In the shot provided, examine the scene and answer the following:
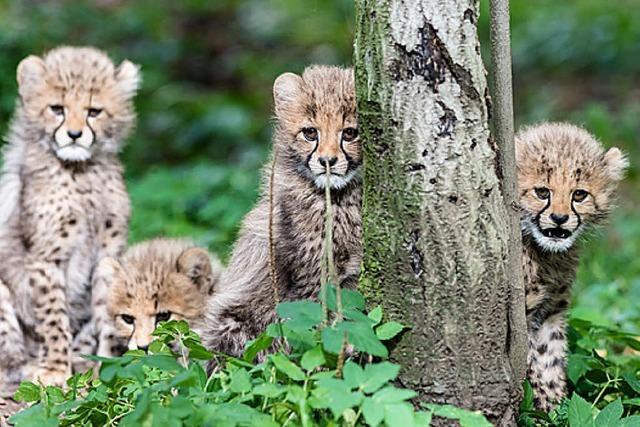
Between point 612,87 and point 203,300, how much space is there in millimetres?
7699

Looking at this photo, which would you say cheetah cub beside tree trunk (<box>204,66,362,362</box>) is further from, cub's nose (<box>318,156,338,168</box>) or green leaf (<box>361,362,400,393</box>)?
green leaf (<box>361,362,400,393</box>)

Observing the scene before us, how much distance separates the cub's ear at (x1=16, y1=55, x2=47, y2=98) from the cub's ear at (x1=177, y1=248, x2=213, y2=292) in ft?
3.91

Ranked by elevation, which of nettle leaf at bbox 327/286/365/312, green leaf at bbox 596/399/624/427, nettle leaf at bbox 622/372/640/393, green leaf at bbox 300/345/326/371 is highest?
nettle leaf at bbox 327/286/365/312

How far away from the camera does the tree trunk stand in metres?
3.40

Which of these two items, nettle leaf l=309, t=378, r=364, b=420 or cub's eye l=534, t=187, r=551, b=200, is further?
cub's eye l=534, t=187, r=551, b=200

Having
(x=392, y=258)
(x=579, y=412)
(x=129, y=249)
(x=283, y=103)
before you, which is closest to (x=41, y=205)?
(x=129, y=249)

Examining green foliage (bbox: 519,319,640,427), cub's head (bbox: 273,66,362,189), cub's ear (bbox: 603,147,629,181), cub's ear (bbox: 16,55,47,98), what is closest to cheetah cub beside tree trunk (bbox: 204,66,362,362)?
cub's head (bbox: 273,66,362,189)

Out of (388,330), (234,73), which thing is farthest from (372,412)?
(234,73)

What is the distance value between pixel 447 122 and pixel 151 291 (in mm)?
2181

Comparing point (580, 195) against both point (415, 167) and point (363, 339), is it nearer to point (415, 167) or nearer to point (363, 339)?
point (415, 167)

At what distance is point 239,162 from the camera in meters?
10.4

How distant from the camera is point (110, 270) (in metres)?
5.37

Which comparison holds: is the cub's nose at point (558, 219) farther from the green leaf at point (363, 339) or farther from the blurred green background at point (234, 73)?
the blurred green background at point (234, 73)

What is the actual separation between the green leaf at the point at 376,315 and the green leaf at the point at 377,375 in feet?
0.83
